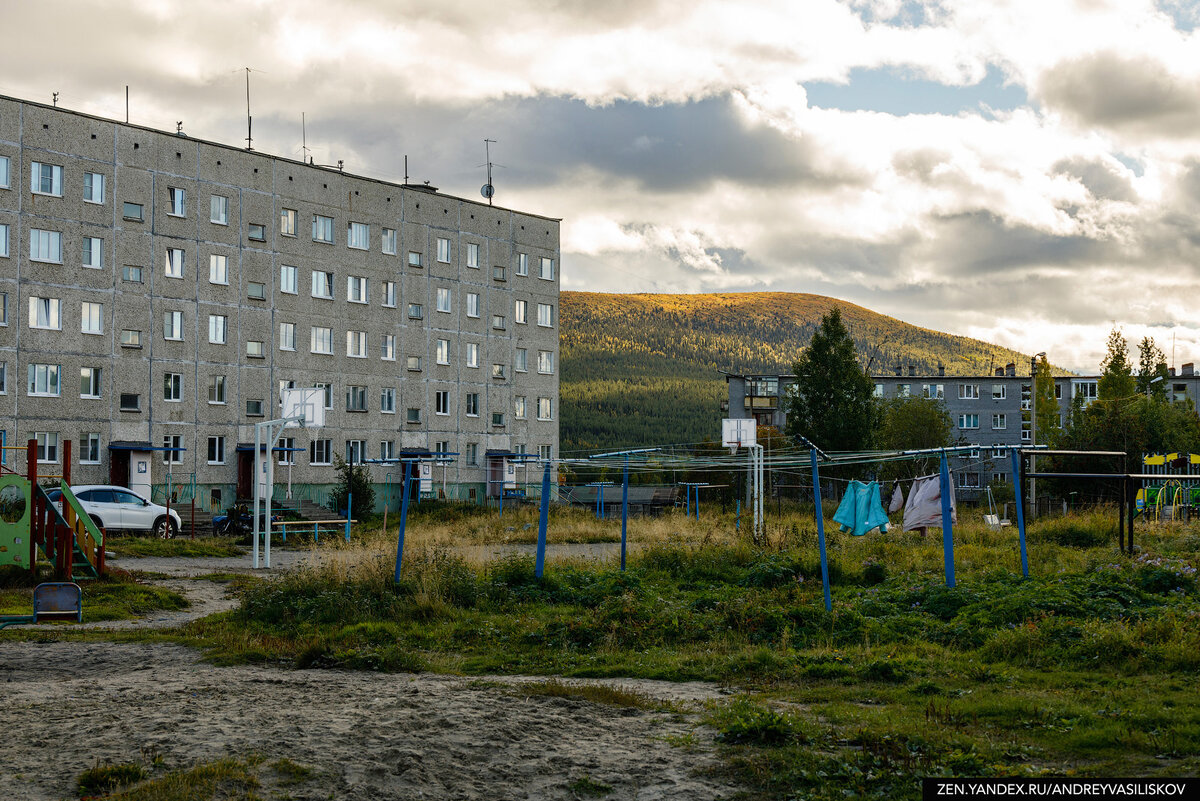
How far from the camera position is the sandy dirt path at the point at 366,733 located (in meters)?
7.54

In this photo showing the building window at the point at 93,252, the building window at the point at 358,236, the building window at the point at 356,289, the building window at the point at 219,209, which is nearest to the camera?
the building window at the point at 93,252

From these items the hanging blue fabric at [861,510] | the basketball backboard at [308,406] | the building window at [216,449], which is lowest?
the hanging blue fabric at [861,510]

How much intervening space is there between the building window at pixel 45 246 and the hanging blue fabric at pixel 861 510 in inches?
→ 1550

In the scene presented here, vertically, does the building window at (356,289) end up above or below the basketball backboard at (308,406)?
above

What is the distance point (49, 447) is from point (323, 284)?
16.5m

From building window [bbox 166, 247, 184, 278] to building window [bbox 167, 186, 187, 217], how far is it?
67.8 inches

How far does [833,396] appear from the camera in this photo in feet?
224

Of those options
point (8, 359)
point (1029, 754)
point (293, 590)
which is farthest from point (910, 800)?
point (8, 359)

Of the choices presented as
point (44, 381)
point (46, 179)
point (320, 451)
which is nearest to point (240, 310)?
point (320, 451)

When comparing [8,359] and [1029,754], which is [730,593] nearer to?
[1029,754]

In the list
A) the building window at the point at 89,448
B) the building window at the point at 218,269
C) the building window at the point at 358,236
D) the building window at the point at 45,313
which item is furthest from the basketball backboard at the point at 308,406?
the building window at the point at 358,236

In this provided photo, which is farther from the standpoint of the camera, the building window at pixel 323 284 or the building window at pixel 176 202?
the building window at pixel 323 284

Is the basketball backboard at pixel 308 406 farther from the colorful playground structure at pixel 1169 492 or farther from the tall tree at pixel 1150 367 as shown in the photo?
the tall tree at pixel 1150 367

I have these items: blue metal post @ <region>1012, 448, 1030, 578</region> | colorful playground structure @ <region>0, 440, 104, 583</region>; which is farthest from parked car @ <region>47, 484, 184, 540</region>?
blue metal post @ <region>1012, 448, 1030, 578</region>
